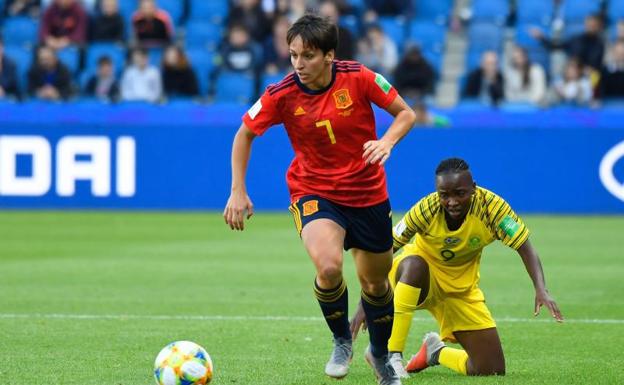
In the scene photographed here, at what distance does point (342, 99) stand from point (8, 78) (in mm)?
14541

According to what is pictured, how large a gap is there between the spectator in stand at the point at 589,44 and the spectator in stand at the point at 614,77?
587 mm

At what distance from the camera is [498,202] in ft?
23.8

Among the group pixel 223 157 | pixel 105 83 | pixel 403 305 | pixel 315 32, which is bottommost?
pixel 223 157

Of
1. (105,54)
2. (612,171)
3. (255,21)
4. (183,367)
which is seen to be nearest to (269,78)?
(255,21)

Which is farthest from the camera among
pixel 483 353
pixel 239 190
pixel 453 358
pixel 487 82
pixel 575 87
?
pixel 487 82

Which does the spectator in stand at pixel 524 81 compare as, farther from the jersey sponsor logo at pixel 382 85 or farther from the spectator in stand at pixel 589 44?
the jersey sponsor logo at pixel 382 85

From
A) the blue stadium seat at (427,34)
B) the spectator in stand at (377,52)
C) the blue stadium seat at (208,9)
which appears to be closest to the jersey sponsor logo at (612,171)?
the spectator in stand at (377,52)

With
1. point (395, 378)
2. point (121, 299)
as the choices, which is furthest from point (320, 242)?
point (121, 299)

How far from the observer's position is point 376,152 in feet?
21.0

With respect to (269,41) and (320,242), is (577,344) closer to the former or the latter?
(320,242)

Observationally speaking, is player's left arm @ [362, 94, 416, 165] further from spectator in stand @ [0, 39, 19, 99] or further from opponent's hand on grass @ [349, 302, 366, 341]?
spectator in stand @ [0, 39, 19, 99]

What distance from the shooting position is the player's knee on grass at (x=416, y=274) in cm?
730

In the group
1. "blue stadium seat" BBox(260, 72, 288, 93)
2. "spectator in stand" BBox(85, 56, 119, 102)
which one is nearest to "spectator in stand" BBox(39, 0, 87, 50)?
"spectator in stand" BBox(85, 56, 119, 102)

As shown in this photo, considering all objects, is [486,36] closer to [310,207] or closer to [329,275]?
[310,207]
